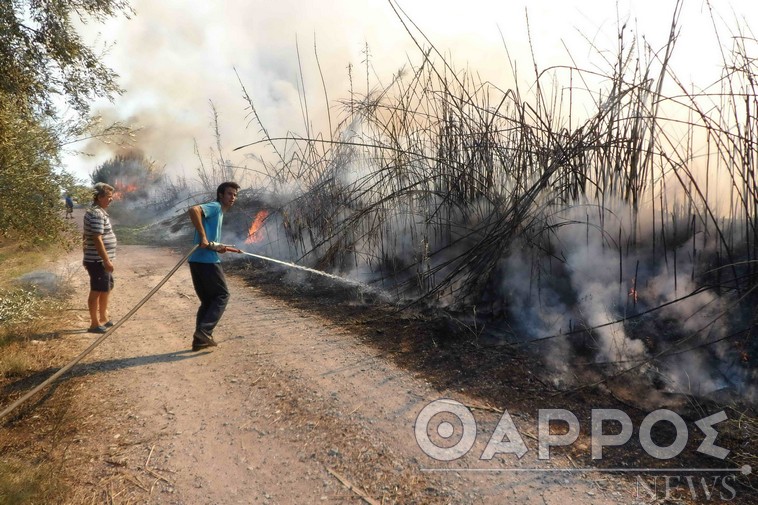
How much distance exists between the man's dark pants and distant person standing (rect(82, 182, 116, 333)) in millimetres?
1166

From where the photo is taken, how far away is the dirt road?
2441mm

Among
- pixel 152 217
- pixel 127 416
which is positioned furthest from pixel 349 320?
pixel 152 217

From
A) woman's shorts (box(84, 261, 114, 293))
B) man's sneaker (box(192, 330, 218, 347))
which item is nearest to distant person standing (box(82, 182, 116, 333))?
woman's shorts (box(84, 261, 114, 293))

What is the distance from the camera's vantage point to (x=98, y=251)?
16.0ft

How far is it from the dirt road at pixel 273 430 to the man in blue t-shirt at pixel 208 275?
204 mm

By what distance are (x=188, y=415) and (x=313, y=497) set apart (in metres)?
1.24

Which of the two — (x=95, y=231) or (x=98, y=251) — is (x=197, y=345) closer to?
(x=98, y=251)

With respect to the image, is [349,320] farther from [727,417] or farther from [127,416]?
[727,417]

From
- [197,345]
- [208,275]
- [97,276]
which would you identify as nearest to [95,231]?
[97,276]

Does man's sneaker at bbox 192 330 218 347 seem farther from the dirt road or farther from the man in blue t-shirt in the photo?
the dirt road

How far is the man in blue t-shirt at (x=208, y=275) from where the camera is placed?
14.4ft

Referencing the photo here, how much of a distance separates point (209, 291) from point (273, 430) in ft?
6.09

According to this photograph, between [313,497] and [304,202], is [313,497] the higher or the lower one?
the lower one

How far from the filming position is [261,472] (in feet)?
8.57
